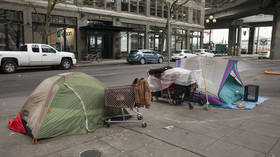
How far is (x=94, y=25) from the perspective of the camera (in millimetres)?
24578

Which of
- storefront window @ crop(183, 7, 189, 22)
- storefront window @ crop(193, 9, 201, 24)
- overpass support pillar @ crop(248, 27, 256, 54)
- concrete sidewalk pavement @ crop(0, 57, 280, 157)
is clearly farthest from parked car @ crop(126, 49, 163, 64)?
overpass support pillar @ crop(248, 27, 256, 54)

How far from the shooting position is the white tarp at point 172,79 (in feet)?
23.0

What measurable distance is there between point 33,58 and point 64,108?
40.3 feet

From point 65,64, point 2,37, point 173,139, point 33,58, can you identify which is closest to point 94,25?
point 65,64

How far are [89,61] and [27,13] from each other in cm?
750

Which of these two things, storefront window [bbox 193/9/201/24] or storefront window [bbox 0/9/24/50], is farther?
storefront window [bbox 193/9/201/24]

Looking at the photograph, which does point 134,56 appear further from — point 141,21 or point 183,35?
point 183,35

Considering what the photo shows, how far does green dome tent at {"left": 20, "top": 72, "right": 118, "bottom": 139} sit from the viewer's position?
4520 mm

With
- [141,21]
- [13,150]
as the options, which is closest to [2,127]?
[13,150]

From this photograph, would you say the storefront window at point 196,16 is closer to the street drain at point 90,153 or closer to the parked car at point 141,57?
the parked car at point 141,57

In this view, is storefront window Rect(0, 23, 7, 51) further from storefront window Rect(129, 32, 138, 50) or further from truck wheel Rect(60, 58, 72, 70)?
storefront window Rect(129, 32, 138, 50)

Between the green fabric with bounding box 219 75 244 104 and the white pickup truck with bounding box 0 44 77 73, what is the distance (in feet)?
42.4

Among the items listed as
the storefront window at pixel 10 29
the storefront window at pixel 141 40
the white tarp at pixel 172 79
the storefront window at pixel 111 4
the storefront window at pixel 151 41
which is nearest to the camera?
the white tarp at pixel 172 79

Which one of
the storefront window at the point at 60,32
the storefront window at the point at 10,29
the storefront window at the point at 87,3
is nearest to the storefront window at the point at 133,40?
the storefront window at the point at 87,3
